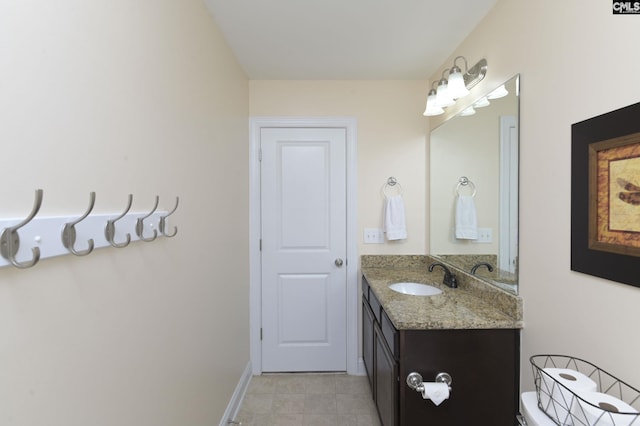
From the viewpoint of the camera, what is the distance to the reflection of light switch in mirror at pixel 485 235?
1.71 metres

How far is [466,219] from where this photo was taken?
77.3 inches

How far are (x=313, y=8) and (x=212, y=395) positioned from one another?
7.12 ft

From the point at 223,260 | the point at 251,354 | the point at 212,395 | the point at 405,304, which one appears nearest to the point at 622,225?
the point at 405,304

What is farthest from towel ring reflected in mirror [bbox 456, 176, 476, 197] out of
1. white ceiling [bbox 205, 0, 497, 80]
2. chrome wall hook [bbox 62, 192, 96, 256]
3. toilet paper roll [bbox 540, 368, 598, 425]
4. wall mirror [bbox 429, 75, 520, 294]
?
chrome wall hook [bbox 62, 192, 96, 256]

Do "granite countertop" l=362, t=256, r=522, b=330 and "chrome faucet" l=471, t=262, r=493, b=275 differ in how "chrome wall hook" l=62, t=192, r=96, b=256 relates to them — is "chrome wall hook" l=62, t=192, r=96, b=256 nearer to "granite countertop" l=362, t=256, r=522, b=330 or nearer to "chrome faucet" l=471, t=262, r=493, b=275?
"granite countertop" l=362, t=256, r=522, b=330

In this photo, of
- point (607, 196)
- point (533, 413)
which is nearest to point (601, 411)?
point (533, 413)

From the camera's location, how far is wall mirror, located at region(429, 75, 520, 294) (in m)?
1.50

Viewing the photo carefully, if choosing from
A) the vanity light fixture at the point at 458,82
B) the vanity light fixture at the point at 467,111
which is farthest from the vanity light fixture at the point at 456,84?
the vanity light fixture at the point at 467,111

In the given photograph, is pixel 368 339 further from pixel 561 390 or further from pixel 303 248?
pixel 561 390

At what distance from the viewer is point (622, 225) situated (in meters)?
0.94

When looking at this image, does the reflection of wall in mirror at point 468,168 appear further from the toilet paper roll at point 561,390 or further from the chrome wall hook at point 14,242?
the chrome wall hook at point 14,242

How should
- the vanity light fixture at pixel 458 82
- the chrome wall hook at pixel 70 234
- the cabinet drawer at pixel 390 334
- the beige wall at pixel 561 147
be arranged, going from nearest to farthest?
the chrome wall hook at pixel 70 234, the beige wall at pixel 561 147, the cabinet drawer at pixel 390 334, the vanity light fixture at pixel 458 82

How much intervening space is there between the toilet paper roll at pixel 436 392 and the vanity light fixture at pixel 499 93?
4.65 ft

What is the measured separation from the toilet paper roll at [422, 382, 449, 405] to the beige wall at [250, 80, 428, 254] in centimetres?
129
